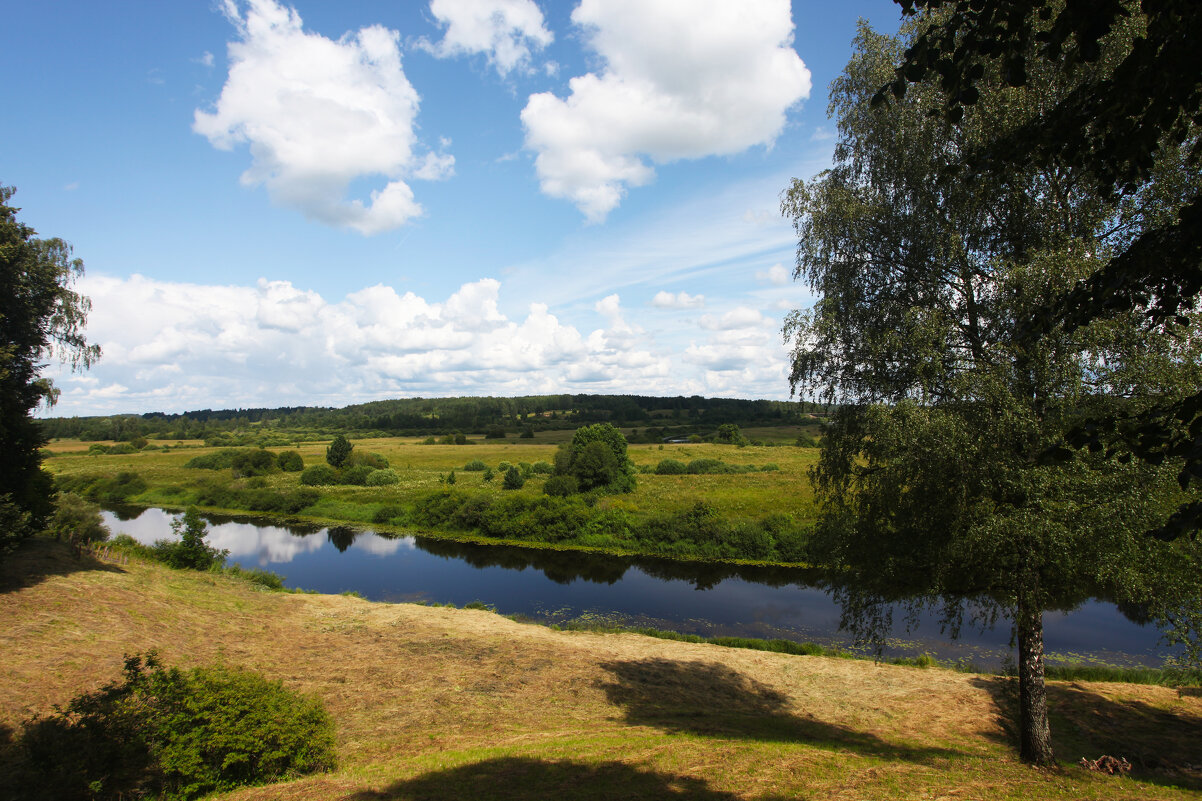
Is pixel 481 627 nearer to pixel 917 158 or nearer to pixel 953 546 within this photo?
pixel 953 546

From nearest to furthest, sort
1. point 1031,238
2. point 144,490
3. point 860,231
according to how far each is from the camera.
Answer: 1. point 1031,238
2. point 860,231
3. point 144,490

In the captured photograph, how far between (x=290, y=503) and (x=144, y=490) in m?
22.9

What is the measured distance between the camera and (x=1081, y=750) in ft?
38.2

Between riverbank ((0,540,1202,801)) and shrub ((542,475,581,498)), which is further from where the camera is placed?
shrub ((542,475,581,498))

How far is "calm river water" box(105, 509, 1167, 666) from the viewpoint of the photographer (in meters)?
22.7

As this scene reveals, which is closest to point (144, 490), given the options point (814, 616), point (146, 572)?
point (146, 572)

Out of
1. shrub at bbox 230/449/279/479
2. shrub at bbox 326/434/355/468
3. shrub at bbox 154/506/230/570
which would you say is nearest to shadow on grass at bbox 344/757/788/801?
shrub at bbox 154/506/230/570

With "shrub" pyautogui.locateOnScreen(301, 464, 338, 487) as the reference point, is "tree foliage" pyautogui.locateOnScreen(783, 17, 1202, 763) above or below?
above

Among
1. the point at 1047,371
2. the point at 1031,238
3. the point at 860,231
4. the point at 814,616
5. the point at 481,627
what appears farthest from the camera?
the point at 814,616

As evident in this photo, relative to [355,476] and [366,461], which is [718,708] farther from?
[366,461]

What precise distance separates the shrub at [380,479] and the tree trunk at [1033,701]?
5932cm

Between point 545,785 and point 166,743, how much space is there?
5.47 metres

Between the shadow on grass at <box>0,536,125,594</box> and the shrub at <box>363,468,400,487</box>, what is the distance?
130 ft

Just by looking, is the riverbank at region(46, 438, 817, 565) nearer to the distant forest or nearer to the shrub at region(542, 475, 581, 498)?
the shrub at region(542, 475, 581, 498)
